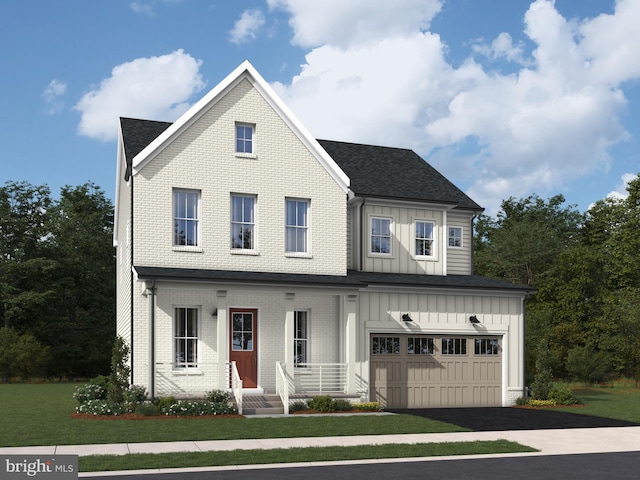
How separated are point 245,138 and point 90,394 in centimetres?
915

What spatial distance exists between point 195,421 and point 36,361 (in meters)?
27.6

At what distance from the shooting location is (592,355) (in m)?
42.5

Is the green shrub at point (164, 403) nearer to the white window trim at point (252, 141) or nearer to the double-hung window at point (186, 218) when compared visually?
the double-hung window at point (186, 218)

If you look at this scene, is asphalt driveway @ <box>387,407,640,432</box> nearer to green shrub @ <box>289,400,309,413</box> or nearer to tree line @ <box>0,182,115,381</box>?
green shrub @ <box>289,400,309,413</box>

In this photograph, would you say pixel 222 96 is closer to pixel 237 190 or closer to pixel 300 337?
pixel 237 190

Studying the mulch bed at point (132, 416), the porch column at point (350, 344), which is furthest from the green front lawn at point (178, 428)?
the porch column at point (350, 344)

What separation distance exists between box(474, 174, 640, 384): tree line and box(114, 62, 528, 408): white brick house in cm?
1637

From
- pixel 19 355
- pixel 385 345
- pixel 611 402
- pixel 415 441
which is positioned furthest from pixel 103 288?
pixel 415 441

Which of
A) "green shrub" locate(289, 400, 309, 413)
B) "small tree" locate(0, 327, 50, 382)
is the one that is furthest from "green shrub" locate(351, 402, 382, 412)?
"small tree" locate(0, 327, 50, 382)

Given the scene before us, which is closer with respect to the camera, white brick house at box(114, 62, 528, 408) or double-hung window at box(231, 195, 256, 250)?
white brick house at box(114, 62, 528, 408)

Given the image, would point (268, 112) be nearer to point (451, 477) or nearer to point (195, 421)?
point (195, 421)

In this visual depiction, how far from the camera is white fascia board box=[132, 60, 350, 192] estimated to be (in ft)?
78.4

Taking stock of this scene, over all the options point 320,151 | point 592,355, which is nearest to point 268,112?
point 320,151

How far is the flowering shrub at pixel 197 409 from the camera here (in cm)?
2122
